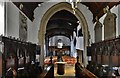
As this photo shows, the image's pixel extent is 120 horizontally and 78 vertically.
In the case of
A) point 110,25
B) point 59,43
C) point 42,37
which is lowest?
point 42,37

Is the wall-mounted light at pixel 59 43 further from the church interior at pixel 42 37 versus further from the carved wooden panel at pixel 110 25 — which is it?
the carved wooden panel at pixel 110 25

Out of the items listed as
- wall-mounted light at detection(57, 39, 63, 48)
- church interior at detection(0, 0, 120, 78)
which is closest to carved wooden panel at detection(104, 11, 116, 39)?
church interior at detection(0, 0, 120, 78)

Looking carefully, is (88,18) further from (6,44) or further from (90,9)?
(6,44)

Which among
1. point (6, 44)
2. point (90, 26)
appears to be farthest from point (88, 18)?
point (6, 44)

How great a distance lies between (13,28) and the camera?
7.29 m

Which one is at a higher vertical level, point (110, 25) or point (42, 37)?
point (110, 25)

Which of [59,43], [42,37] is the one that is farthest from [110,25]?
[59,43]

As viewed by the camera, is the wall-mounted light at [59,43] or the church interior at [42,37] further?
the wall-mounted light at [59,43]

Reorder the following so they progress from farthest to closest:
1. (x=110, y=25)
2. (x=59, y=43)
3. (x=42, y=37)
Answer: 1. (x=59, y=43)
2. (x=42, y=37)
3. (x=110, y=25)

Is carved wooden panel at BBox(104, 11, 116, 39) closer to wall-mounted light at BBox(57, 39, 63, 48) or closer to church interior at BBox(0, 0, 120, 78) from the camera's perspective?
church interior at BBox(0, 0, 120, 78)

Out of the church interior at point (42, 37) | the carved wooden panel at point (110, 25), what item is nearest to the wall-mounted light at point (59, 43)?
the church interior at point (42, 37)

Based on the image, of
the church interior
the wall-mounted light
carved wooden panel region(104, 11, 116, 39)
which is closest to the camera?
the church interior

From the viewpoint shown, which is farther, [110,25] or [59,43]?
[59,43]

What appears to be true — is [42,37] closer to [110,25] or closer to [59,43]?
[110,25]
